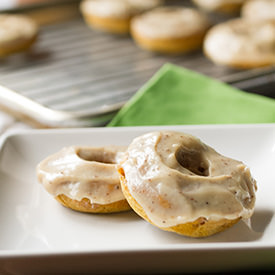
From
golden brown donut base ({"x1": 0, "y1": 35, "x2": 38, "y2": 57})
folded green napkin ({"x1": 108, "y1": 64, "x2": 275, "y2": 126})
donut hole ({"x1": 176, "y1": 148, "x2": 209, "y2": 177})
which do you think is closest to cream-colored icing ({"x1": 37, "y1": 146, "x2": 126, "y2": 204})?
donut hole ({"x1": 176, "y1": 148, "x2": 209, "y2": 177})

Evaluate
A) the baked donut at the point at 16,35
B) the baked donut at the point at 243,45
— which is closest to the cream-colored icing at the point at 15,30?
the baked donut at the point at 16,35

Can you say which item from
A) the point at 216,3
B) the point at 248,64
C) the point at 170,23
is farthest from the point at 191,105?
the point at 216,3

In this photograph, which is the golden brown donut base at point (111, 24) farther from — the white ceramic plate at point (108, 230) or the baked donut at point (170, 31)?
the white ceramic plate at point (108, 230)

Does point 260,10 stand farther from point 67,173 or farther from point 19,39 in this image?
point 67,173

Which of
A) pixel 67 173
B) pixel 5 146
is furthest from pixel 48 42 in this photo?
pixel 67 173

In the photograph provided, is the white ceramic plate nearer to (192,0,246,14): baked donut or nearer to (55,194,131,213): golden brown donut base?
(55,194,131,213): golden brown donut base
